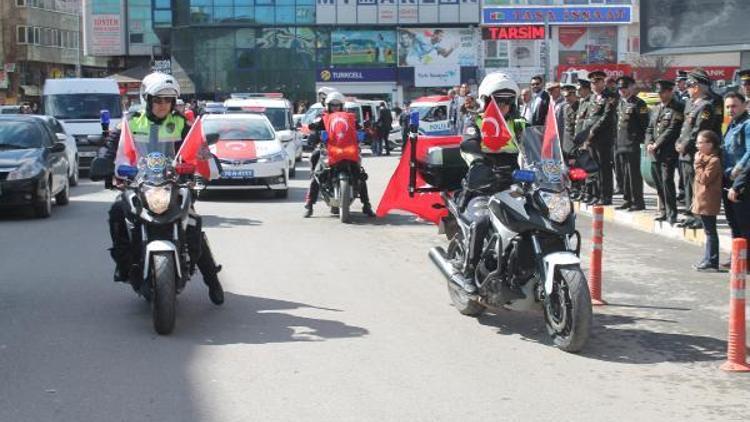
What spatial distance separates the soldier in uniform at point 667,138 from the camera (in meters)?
13.8

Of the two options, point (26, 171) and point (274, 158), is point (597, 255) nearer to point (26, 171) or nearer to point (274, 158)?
point (26, 171)

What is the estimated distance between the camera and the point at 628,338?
26.3ft

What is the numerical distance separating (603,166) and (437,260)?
8419mm

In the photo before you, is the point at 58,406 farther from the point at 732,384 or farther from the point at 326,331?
the point at 732,384

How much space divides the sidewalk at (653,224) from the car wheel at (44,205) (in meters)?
8.09

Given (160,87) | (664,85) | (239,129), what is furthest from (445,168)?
(239,129)

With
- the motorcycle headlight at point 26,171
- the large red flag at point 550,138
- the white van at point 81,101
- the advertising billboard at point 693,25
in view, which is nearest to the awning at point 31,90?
the white van at point 81,101

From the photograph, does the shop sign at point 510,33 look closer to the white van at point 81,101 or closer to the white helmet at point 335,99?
the white van at point 81,101

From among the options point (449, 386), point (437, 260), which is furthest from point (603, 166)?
point (449, 386)

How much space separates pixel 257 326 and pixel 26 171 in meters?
8.63

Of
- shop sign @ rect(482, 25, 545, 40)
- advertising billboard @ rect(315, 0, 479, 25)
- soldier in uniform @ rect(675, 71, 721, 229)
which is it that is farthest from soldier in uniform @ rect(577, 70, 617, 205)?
shop sign @ rect(482, 25, 545, 40)

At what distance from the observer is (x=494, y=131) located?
8.43 metres

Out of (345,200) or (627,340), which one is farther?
(345,200)

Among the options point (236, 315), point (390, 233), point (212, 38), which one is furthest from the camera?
point (212, 38)
